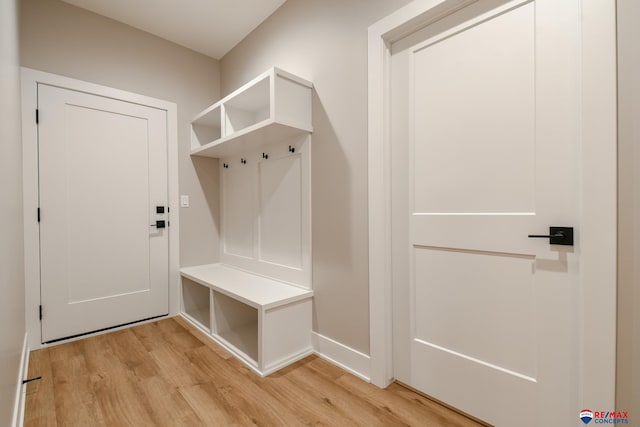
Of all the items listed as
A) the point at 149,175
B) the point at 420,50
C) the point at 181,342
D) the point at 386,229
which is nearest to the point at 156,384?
the point at 181,342

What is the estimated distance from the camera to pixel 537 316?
122 cm

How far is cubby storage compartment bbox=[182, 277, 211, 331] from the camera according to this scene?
9.47 ft

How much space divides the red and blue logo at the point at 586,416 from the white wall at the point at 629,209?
10 centimetres

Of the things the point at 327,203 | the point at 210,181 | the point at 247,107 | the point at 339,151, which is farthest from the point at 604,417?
the point at 210,181

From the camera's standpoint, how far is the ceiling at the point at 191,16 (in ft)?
7.68

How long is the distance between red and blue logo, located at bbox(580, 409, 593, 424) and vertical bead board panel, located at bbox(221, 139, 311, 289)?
1.49 metres

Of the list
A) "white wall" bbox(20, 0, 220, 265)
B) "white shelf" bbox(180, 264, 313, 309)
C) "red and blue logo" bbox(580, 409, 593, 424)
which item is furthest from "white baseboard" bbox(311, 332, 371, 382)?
"white wall" bbox(20, 0, 220, 265)

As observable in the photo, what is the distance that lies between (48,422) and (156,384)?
46cm

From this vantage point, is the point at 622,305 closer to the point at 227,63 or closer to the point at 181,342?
the point at 181,342

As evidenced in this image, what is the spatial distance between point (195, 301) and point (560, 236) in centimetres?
297

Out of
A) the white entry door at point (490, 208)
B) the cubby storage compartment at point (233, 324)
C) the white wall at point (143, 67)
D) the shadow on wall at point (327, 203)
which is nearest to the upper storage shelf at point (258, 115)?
the shadow on wall at point (327, 203)

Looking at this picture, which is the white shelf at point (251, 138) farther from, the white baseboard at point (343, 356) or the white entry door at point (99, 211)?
the white baseboard at point (343, 356)

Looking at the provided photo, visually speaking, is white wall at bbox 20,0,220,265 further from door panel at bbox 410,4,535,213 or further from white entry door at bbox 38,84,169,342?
door panel at bbox 410,4,535,213

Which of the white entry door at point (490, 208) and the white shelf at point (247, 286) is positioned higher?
the white entry door at point (490, 208)
